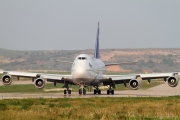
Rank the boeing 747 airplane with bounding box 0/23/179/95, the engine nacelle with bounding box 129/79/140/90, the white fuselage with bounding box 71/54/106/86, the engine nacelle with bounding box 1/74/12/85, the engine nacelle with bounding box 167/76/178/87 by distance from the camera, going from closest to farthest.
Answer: the white fuselage with bounding box 71/54/106/86 → the engine nacelle with bounding box 167/76/178/87 → the boeing 747 airplane with bounding box 0/23/179/95 → the engine nacelle with bounding box 129/79/140/90 → the engine nacelle with bounding box 1/74/12/85

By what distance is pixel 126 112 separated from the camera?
35969mm

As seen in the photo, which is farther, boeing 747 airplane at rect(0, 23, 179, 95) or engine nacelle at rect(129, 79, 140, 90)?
engine nacelle at rect(129, 79, 140, 90)

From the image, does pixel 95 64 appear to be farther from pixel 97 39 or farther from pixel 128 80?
pixel 97 39

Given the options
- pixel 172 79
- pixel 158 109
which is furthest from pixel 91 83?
pixel 158 109

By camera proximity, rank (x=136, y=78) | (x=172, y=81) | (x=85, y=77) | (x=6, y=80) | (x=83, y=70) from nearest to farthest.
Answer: (x=83, y=70) < (x=172, y=81) < (x=85, y=77) < (x=6, y=80) < (x=136, y=78)

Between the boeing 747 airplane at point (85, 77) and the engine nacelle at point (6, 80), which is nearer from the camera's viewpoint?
the boeing 747 airplane at point (85, 77)

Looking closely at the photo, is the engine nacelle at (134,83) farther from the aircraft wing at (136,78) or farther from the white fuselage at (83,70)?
the white fuselage at (83,70)

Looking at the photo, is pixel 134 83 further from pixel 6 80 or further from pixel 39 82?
pixel 6 80

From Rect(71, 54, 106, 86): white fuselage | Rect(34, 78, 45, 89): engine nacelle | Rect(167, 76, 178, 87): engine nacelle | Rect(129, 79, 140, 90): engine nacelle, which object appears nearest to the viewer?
Rect(71, 54, 106, 86): white fuselage

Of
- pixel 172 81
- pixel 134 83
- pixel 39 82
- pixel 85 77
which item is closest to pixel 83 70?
pixel 85 77

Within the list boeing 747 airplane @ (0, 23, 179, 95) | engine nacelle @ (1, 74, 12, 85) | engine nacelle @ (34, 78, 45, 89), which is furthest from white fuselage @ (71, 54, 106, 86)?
engine nacelle @ (1, 74, 12, 85)

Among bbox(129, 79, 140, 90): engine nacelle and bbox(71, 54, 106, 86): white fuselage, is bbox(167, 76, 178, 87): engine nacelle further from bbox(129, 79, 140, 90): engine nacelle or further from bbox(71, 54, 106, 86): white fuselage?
bbox(71, 54, 106, 86): white fuselage

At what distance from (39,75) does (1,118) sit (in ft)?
119

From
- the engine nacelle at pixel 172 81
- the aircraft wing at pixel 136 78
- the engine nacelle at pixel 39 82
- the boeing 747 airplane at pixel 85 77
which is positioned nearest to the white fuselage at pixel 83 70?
the boeing 747 airplane at pixel 85 77
